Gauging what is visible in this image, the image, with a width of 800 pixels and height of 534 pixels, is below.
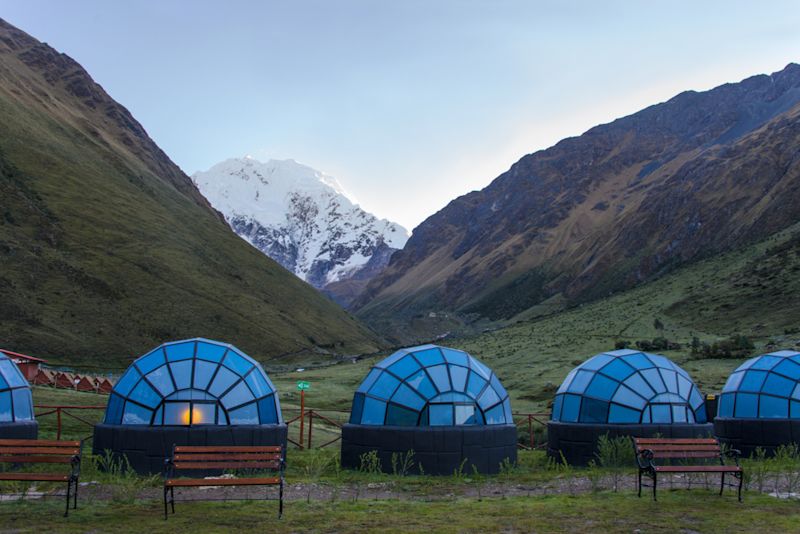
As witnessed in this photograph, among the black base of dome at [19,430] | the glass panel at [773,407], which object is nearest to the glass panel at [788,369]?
the glass panel at [773,407]

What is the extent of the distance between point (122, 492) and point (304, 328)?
103949mm

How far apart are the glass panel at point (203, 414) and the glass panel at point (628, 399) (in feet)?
41.0

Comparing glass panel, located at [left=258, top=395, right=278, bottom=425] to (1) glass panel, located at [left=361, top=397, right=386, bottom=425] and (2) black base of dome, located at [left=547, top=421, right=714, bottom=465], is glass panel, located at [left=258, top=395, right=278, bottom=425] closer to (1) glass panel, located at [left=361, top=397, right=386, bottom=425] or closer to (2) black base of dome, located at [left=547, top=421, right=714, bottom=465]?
(1) glass panel, located at [left=361, top=397, right=386, bottom=425]

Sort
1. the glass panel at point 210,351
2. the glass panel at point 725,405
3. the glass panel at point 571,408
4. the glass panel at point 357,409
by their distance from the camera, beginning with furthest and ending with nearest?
the glass panel at point 725,405 → the glass panel at point 571,408 → the glass panel at point 357,409 → the glass panel at point 210,351

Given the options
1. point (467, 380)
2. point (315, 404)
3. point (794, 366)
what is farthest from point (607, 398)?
point (315, 404)

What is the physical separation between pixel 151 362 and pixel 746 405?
19.5 m

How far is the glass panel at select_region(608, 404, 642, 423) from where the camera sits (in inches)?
920

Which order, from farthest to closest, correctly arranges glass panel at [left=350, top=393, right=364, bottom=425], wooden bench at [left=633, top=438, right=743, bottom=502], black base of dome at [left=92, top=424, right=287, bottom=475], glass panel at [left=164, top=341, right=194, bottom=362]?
glass panel at [left=350, top=393, right=364, bottom=425] < glass panel at [left=164, top=341, right=194, bottom=362] < black base of dome at [left=92, top=424, right=287, bottom=475] < wooden bench at [left=633, top=438, right=743, bottom=502]

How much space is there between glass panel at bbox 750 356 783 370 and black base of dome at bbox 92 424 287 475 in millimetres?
17381

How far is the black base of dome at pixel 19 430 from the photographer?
69.8 ft

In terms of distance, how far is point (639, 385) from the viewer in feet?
78.1

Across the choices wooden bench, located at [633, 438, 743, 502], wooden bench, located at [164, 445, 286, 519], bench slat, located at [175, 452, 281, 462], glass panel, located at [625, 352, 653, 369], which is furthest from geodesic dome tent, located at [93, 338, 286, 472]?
glass panel, located at [625, 352, 653, 369]

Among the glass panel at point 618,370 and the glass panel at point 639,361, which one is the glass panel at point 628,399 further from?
the glass panel at point 639,361

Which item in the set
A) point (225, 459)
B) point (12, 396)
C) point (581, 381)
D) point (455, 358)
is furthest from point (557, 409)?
point (12, 396)
